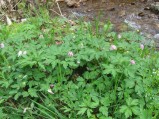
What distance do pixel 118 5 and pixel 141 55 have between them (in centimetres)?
293

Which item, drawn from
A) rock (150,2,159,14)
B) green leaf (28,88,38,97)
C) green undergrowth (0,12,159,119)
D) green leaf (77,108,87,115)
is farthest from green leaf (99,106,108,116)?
rock (150,2,159,14)

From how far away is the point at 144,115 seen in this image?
7.62 ft

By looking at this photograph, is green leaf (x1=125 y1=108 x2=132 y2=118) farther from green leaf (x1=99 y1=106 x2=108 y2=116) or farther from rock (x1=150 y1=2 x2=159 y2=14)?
rock (x1=150 y1=2 x2=159 y2=14)

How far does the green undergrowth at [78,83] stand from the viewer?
97.7 inches

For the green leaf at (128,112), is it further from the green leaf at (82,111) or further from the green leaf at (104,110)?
the green leaf at (82,111)

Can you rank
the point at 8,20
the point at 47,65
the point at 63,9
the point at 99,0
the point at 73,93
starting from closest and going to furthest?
the point at 73,93 → the point at 47,65 → the point at 8,20 → the point at 63,9 → the point at 99,0

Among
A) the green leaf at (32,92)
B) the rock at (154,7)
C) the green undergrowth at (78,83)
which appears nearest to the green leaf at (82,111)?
the green undergrowth at (78,83)

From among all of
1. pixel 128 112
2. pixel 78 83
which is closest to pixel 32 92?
pixel 78 83

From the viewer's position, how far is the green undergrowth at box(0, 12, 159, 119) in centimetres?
248

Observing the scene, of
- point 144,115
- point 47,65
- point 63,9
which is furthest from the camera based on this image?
point 63,9

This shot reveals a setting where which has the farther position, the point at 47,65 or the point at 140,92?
the point at 47,65

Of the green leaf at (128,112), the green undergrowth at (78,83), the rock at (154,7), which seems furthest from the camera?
the rock at (154,7)

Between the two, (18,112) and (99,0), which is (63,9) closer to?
(99,0)

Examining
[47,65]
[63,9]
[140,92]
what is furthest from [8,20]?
[140,92]
